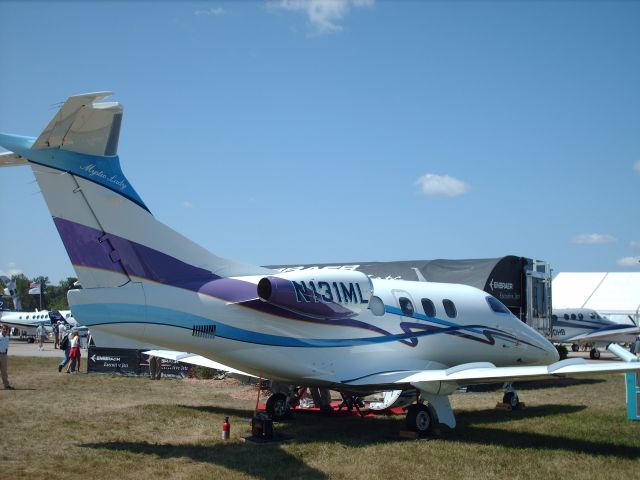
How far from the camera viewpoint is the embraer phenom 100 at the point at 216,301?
9914mm

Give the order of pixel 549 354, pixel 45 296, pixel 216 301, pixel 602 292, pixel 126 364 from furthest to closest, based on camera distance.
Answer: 1. pixel 45 296
2. pixel 602 292
3. pixel 126 364
4. pixel 549 354
5. pixel 216 301

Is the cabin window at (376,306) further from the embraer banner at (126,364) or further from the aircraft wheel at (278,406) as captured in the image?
the embraer banner at (126,364)

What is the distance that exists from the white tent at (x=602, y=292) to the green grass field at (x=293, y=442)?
142ft

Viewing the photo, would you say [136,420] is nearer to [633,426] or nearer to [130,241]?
[130,241]

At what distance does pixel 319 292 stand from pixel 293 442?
8.96 feet

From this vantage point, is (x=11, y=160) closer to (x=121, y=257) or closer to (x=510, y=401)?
(x=121, y=257)

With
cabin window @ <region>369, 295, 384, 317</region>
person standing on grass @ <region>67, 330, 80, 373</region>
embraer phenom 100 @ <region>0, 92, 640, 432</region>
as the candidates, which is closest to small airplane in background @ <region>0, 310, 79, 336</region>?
person standing on grass @ <region>67, 330, 80, 373</region>

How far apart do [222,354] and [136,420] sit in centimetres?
372

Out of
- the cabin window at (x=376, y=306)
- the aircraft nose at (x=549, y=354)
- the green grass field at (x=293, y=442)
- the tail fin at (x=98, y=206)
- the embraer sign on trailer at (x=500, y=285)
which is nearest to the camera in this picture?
the green grass field at (x=293, y=442)

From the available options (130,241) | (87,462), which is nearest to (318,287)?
(130,241)

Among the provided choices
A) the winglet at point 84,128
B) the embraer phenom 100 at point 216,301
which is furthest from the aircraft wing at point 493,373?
the winglet at point 84,128

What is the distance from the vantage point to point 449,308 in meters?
14.7

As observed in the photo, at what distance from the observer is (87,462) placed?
9664 millimetres

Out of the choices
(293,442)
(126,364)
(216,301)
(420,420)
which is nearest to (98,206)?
(216,301)
